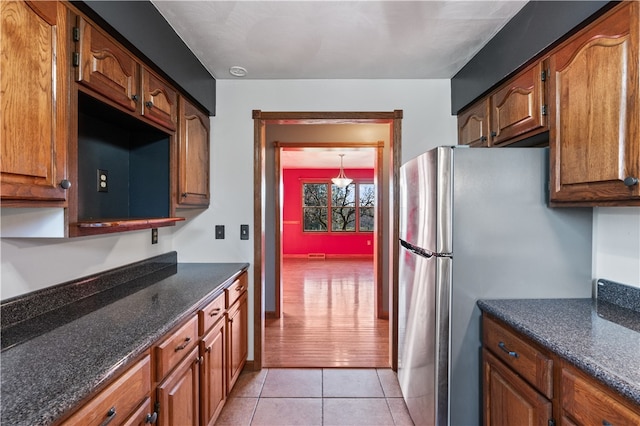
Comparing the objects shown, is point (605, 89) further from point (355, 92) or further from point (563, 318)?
point (355, 92)

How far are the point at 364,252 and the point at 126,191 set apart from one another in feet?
24.2

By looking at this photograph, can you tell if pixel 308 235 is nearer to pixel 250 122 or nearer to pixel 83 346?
pixel 250 122

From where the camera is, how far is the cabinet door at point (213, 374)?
5.50 feet

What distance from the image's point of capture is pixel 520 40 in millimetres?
1755

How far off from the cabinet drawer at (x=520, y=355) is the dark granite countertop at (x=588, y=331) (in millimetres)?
62

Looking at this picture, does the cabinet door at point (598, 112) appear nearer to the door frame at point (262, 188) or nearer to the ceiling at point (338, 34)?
the ceiling at point (338, 34)

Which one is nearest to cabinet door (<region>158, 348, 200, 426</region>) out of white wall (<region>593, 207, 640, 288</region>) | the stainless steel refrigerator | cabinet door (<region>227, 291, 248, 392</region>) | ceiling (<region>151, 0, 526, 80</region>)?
cabinet door (<region>227, 291, 248, 392</region>)

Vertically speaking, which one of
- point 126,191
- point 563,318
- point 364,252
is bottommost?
point 364,252

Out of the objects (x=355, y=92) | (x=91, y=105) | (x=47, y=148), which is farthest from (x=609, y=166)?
(x=91, y=105)

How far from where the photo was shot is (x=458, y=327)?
5.23ft

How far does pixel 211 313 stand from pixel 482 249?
143 centimetres

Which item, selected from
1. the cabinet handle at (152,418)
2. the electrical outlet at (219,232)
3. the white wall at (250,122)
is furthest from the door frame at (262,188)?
the cabinet handle at (152,418)

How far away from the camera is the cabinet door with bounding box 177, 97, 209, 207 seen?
211 cm

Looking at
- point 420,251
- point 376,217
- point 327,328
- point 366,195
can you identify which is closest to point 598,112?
point 420,251
